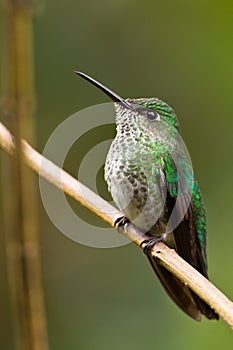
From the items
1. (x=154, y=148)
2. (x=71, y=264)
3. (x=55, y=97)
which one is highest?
(x=55, y=97)

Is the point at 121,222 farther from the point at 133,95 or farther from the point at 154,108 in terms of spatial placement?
the point at 133,95

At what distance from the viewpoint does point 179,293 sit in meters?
2.22

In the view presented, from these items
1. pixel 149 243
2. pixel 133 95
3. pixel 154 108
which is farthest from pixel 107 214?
pixel 133 95

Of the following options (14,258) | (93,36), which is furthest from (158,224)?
(93,36)

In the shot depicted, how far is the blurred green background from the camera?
3645 mm

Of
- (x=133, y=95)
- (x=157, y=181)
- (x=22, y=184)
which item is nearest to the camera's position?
(x=22, y=184)

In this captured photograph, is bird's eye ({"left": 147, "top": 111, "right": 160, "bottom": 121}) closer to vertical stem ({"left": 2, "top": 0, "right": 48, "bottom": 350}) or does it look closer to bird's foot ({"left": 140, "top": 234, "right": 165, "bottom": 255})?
bird's foot ({"left": 140, "top": 234, "right": 165, "bottom": 255})

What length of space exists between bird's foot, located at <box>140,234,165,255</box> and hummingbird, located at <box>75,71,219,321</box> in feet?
0.22

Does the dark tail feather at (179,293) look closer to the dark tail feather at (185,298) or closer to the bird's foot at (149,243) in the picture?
the dark tail feather at (185,298)

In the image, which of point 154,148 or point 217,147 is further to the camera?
point 217,147

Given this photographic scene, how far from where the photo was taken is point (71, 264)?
4242 millimetres

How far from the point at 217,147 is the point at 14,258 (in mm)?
3411

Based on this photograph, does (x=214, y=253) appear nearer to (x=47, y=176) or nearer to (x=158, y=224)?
(x=158, y=224)

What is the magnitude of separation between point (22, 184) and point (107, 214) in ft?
3.67
